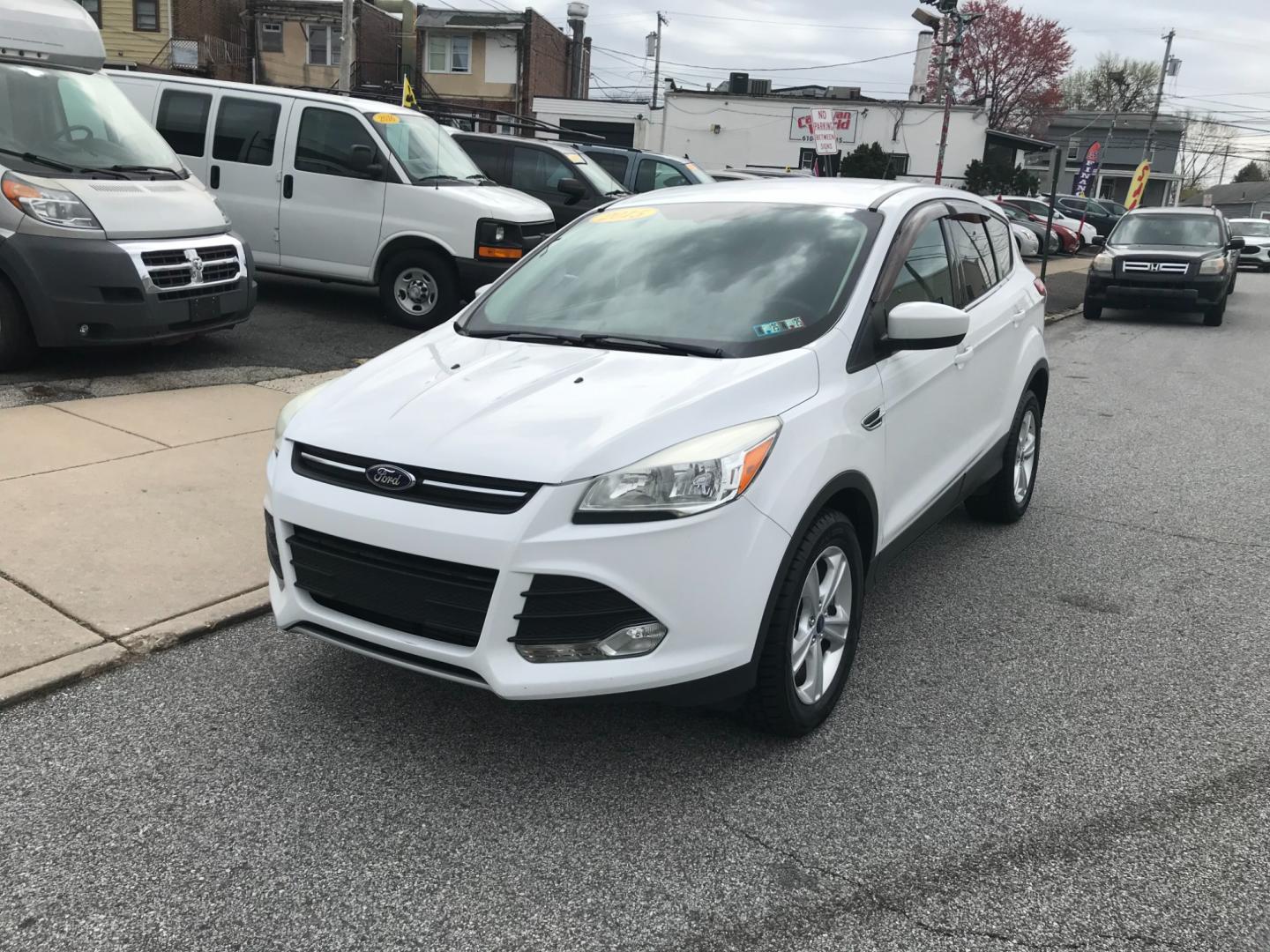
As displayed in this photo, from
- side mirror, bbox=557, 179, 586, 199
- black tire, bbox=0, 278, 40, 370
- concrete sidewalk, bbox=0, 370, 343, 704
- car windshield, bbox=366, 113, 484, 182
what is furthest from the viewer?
side mirror, bbox=557, 179, 586, 199

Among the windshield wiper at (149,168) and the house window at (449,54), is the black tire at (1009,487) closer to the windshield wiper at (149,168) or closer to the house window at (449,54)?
the windshield wiper at (149,168)

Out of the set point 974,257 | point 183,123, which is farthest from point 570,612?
point 183,123

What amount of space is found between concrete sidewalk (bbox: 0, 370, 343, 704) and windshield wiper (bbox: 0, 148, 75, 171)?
171 centimetres

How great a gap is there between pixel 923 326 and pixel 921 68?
47994mm

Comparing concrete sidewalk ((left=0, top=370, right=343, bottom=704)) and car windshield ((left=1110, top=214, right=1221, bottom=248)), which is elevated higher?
car windshield ((left=1110, top=214, right=1221, bottom=248))

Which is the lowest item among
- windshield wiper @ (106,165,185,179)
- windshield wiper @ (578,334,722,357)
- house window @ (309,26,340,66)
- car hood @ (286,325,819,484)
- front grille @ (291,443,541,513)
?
front grille @ (291,443,541,513)

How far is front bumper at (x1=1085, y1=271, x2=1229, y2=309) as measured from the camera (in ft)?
51.6

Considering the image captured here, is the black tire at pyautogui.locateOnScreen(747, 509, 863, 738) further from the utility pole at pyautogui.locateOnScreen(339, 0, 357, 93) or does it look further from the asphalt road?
the utility pole at pyautogui.locateOnScreen(339, 0, 357, 93)

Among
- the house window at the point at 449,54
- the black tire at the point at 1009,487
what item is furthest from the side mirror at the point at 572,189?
the house window at the point at 449,54

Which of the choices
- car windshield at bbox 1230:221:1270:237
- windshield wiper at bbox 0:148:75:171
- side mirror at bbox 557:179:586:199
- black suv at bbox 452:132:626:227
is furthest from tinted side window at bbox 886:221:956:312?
car windshield at bbox 1230:221:1270:237

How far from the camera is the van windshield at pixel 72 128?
285 inches

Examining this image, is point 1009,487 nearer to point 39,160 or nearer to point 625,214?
point 625,214

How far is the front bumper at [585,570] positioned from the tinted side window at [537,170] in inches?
399

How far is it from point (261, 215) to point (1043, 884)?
9623 millimetres
